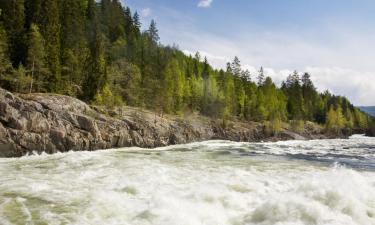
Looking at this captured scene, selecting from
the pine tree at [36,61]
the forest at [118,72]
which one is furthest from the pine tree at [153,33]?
the pine tree at [36,61]

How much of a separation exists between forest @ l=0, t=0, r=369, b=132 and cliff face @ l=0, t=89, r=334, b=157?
673 cm

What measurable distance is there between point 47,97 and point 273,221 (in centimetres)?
3147

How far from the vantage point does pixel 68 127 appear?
114 ft

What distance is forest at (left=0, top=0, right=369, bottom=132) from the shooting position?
158 ft

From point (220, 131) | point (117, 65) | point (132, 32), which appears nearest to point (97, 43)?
point (117, 65)

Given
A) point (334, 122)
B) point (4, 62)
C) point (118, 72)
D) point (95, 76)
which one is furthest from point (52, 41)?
point (334, 122)

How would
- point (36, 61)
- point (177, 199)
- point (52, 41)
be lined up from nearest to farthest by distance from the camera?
point (177, 199) < point (36, 61) < point (52, 41)

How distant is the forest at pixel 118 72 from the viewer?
48188mm

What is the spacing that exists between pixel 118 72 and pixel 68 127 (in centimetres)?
3701

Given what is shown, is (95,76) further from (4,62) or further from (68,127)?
(68,127)

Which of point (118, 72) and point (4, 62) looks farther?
point (118, 72)

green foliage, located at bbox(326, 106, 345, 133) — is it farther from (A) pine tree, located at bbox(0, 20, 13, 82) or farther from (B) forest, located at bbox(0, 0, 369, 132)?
(A) pine tree, located at bbox(0, 20, 13, 82)

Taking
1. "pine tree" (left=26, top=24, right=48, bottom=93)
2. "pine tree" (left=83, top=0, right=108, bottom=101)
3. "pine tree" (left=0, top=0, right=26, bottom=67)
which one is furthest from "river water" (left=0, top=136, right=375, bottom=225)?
"pine tree" (left=83, top=0, right=108, bottom=101)

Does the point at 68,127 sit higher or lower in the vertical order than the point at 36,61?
lower
